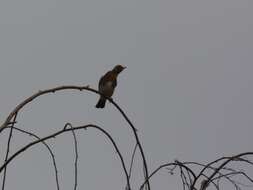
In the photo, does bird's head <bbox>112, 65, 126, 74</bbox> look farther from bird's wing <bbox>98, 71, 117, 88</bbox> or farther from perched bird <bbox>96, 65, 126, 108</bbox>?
bird's wing <bbox>98, 71, 117, 88</bbox>

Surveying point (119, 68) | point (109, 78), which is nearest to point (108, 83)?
point (109, 78)

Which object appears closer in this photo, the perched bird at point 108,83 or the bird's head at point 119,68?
the bird's head at point 119,68

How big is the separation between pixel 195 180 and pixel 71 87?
2.34 ft

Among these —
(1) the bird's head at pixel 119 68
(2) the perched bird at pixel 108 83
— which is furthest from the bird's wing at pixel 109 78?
(1) the bird's head at pixel 119 68

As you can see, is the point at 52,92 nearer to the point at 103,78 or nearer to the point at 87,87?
the point at 87,87

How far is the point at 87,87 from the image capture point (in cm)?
328

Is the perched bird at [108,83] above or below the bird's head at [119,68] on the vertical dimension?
below

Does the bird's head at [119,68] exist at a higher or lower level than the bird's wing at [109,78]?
higher

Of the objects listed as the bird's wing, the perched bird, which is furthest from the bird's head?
the bird's wing

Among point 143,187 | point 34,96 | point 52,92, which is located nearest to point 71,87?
point 52,92

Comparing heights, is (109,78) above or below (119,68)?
below

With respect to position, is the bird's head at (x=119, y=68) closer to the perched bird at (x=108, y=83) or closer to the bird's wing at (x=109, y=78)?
the perched bird at (x=108, y=83)

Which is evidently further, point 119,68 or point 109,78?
point 109,78

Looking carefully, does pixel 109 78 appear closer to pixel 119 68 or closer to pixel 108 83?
pixel 108 83
